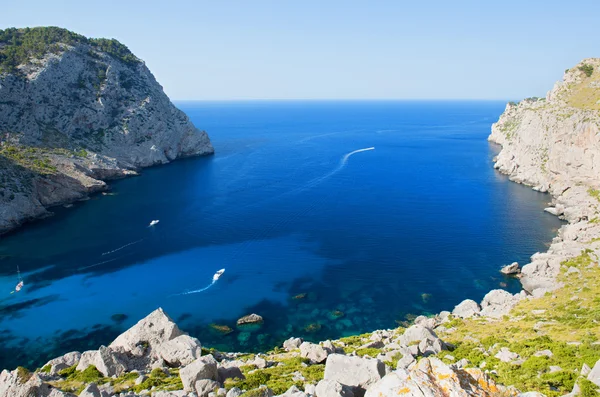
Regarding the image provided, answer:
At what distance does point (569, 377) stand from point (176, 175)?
397ft

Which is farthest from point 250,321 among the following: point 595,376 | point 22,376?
point 595,376

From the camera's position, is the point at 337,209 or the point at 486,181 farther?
the point at 486,181

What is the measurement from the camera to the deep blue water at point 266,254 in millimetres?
51750

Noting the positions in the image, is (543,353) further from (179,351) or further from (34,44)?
(34,44)

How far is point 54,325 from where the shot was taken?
169 feet

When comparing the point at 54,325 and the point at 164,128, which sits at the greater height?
the point at 164,128

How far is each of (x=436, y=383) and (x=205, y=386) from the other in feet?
43.3

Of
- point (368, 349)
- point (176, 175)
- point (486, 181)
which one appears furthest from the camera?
point (176, 175)

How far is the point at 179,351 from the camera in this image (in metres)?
30.6

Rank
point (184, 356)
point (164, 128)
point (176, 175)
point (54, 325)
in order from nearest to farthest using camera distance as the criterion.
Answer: point (184, 356)
point (54, 325)
point (176, 175)
point (164, 128)

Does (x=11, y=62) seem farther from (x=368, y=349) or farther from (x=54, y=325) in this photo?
(x=368, y=349)

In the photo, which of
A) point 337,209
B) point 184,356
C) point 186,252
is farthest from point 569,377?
point 337,209

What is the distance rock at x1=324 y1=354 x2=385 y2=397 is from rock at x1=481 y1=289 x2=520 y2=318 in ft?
95.5

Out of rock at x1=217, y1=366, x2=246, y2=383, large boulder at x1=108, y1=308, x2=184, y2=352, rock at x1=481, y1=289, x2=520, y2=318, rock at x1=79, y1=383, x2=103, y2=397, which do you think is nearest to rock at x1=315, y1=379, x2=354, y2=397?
rock at x1=217, y1=366, x2=246, y2=383
